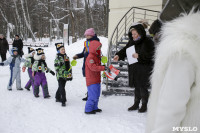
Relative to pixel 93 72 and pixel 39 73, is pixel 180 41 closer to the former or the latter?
pixel 93 72

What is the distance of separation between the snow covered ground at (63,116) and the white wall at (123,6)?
5881mm

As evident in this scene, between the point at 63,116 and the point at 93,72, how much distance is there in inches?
49.2

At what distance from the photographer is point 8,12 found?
108ft

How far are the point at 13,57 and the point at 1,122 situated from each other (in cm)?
286

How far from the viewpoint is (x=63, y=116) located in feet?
13.6

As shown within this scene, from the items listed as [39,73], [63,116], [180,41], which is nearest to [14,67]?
[39,73]

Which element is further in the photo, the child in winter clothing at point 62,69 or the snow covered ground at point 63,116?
the child in winter clothing at point 62,69

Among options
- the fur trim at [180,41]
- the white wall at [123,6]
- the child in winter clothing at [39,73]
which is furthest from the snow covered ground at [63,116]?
the white wall at [123,6]

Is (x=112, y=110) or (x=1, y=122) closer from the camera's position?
(x=1, y=122)

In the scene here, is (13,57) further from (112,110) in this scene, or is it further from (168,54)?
(168,54)

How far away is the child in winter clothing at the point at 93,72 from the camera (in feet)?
12.5

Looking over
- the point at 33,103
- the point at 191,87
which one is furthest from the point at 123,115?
the point at 191,87

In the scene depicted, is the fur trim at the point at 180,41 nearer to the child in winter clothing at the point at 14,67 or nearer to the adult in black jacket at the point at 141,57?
the adult in black jacket at the point at 141,57

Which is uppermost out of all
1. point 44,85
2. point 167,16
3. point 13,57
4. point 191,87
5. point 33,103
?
point 167,16
